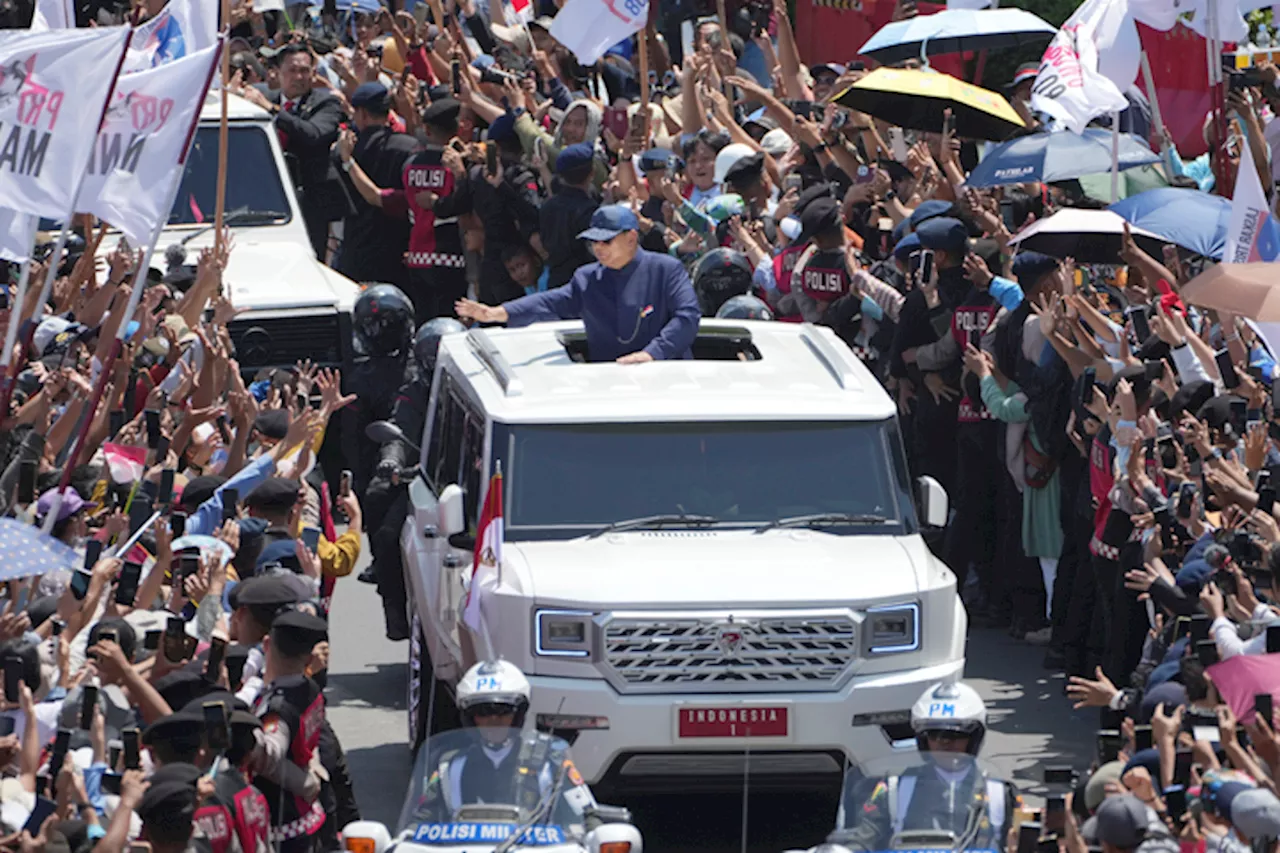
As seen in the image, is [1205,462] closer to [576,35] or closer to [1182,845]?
[1182,845]

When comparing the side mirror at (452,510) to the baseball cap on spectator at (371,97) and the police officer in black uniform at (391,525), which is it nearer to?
the police officer in black uniform at (391,525)

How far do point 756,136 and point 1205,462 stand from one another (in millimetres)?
10413

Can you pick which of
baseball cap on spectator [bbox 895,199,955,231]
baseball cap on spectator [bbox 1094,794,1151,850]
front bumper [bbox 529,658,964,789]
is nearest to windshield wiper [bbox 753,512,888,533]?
front bumper [bbox 529,658,964,789]

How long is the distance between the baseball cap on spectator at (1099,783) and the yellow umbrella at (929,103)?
9.85m

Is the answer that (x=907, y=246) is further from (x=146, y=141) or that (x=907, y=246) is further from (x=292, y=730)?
(x=292, y=730)

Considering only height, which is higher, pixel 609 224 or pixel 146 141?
pixel 146 141

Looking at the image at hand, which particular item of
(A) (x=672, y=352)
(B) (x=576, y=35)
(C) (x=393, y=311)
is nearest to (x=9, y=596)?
(A) (x=672, y=352)

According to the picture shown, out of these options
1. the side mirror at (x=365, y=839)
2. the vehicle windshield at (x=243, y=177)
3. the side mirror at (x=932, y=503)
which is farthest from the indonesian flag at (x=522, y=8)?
the side mirror at (x=365, y=839)

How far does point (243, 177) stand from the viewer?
1948 cm

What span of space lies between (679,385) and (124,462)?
2718 millimetres

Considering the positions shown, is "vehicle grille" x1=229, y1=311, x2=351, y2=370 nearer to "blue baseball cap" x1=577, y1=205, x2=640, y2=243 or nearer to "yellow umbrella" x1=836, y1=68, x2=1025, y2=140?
"yellow umbrella" x1=836, y1=68, x2=1025, y2=140

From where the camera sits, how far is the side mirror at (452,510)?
440 inches

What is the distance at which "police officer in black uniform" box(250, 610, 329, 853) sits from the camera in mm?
8648

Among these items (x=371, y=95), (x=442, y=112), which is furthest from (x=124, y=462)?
(x=371, y=95)
